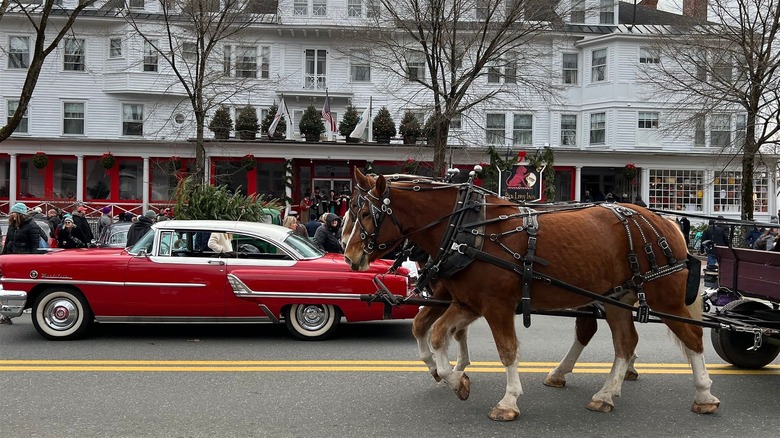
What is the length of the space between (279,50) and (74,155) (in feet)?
35.0

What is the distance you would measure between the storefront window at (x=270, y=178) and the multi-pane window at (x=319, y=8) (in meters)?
7.41

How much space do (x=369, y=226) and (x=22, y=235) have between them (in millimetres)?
8270

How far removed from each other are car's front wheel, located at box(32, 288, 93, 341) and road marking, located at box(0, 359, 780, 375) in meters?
1.33

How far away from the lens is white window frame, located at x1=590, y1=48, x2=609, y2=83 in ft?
105

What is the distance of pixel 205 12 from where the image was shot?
20.3 meters

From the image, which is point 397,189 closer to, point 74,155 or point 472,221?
point 472,221

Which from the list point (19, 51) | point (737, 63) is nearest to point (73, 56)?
point (19, 51)

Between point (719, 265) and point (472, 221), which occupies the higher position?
point (472, 221)

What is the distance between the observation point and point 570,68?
32875 millimetres

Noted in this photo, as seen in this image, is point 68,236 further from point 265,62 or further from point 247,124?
point 265,62

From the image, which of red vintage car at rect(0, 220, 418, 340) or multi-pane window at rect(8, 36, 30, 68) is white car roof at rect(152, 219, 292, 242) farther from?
multi-pane window at rect(8, 36, 30, 68)

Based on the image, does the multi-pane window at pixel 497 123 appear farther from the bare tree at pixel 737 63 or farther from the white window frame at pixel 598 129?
the bare tree at pixel 737 63

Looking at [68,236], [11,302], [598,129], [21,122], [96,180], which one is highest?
[598,129]

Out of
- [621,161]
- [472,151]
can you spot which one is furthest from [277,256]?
[621,161]
